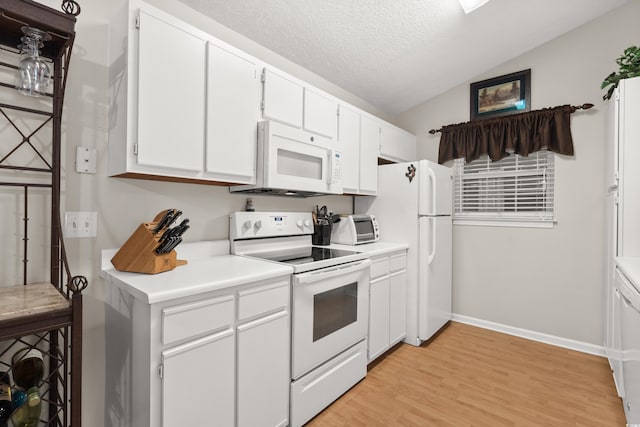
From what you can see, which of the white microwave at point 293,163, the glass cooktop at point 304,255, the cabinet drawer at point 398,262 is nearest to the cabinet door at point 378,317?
the cabinet drawer at point 398,262

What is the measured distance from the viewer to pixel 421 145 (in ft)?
12.5

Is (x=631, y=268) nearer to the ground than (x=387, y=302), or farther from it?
farther from it

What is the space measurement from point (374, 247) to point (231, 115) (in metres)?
1.57

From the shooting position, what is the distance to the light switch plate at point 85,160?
5.08 feet

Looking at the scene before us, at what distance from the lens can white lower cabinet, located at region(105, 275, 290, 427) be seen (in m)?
1.25

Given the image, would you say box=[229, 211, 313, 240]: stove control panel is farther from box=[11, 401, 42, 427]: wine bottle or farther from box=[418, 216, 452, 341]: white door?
box=[11, 401, 42, 427]: wine bottle

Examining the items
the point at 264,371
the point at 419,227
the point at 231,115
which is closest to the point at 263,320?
the point at 264,371

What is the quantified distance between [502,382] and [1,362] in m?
2.87

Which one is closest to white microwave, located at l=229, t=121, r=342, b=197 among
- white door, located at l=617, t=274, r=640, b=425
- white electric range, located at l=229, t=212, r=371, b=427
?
white electric range, located at l=229, t=212, r=371, b=427

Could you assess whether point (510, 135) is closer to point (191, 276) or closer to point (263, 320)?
point (263, 320)

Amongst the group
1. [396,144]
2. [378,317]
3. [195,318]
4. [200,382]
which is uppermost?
[396,144]

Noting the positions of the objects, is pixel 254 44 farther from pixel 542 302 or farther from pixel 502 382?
pixel 542 302

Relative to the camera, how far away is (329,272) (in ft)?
6.46

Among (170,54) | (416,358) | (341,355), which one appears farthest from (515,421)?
(170,54)
